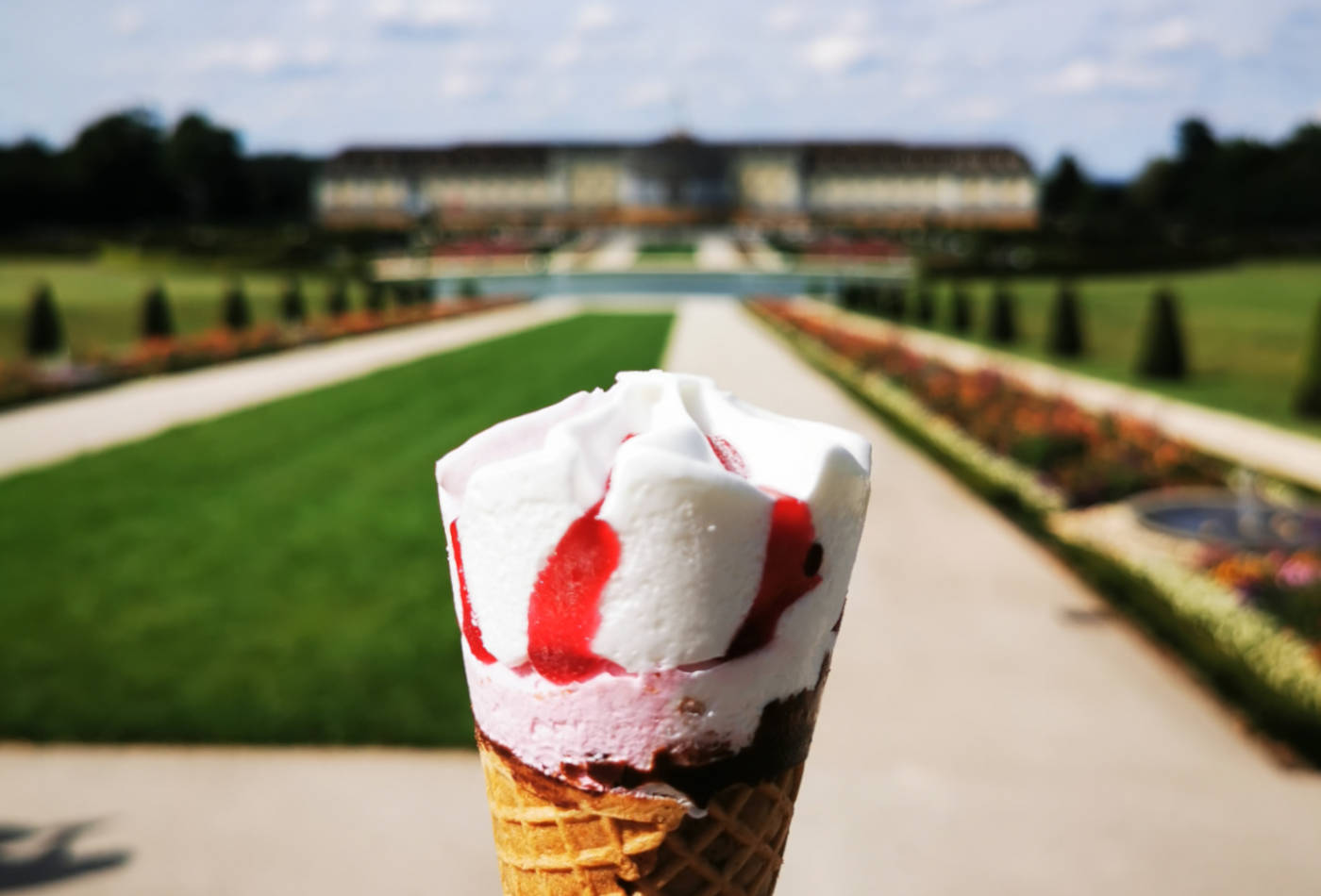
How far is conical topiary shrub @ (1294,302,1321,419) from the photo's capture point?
12.2m

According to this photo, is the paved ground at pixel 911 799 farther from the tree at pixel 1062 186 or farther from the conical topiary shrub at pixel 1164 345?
the tree at pixel 1062 186

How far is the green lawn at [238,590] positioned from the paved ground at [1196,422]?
7107 mm

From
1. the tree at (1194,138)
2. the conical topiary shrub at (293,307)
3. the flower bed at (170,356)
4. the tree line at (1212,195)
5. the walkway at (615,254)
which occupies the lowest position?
the flower bed at (170,356)

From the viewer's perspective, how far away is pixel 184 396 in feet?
45.4

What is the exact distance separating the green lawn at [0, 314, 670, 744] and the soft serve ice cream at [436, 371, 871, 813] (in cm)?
356

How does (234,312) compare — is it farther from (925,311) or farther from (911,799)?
(911,799)

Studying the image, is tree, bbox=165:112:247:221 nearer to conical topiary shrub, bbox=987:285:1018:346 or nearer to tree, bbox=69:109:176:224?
tree, bbox=69:109:176:224

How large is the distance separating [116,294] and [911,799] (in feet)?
93.7

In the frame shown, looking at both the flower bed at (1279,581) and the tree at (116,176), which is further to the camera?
the tree at (116,176)

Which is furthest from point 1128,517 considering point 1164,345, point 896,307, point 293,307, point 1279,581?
point 293,307

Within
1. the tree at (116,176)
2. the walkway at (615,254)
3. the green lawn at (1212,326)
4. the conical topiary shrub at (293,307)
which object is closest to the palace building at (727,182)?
the walkway at (615,254)

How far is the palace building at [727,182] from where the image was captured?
8388 centimetres

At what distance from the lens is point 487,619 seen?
46.8 inches

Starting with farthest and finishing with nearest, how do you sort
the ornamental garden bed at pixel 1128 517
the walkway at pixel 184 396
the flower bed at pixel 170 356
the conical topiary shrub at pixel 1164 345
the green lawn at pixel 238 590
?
the conical topiary shrub at pixel 1164 345 < the flower bed at pixel 170 356 < the walkway at pixel 184 396 < the ornamental garden bed at pixel 1128 517 < the green lawn at pixel 238 590
